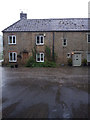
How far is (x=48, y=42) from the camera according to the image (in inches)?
778

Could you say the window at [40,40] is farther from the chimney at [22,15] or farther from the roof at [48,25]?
the chimney at [22,15]

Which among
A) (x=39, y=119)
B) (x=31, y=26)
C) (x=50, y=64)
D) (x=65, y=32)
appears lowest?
(x=39, y=119)

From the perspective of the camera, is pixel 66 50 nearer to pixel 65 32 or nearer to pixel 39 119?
pixel 65 32

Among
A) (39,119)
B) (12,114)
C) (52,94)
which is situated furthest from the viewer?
(52,94)

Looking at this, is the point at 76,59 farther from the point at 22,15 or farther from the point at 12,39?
the point at 22,15

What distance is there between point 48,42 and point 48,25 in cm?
373

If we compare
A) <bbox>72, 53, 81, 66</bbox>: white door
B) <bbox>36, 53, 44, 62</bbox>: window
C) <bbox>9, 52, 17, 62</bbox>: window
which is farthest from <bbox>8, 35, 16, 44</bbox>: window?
<bbox>72, 53, 81, 66</bbox>: white door

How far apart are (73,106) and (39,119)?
5.80ft

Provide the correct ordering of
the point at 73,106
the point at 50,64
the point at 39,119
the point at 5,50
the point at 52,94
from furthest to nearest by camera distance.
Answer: the point at 5,50 → the point at 50,64 → the point at 52,94 → the point at 73,106 → the point at 39,119

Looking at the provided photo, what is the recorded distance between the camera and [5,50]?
66.8 feet

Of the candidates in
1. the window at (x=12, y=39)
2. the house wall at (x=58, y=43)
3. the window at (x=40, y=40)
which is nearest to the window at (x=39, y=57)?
A: the house wall at (x=58, y=43)

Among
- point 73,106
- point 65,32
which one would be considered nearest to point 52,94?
point 73,106

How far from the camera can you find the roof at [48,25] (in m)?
20.2

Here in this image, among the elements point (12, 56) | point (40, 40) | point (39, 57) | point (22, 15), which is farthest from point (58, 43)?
point (22, 15)
